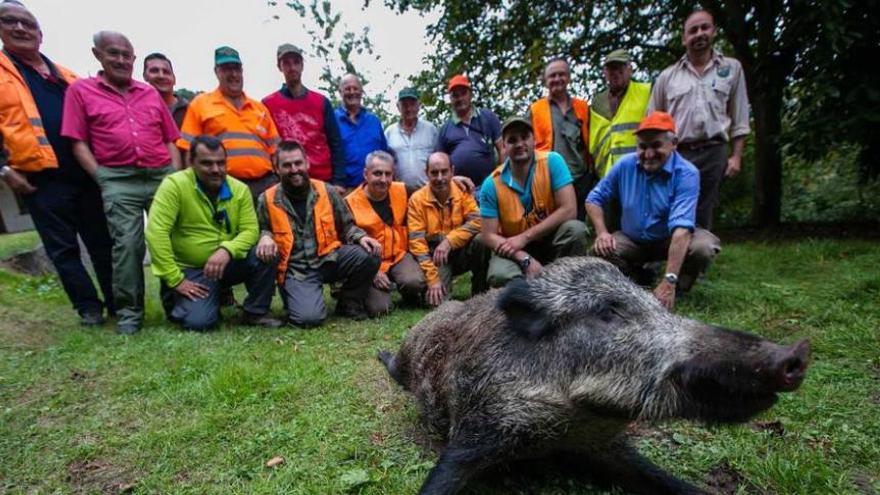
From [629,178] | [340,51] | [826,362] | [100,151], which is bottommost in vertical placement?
[826,362]

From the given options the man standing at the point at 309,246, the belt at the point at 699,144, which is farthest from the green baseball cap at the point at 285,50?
the belt at the point at 699,144

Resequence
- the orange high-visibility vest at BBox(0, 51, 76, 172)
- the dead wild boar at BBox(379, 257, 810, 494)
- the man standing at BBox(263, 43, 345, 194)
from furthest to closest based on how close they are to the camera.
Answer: the man standing at BBox(263, 43, 345, 194) < the orange high-visibility vest at BBox(0, 51, 76, 172) < the dead wild boar at BBox(379, 257, 810, 494)

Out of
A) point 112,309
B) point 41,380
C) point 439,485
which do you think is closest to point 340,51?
point 112,309

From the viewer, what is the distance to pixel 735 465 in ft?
7.37

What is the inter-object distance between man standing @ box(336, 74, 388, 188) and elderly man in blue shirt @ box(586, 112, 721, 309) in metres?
2.93

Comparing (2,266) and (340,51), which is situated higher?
(340,51)

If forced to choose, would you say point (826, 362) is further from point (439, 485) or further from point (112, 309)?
point (112, 309)

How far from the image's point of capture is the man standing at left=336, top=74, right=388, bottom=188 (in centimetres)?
627

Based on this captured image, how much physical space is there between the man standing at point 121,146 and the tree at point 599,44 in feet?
18.5

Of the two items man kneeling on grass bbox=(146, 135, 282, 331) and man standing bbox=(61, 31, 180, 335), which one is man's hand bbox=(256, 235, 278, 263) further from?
man standing bbox=(61, 31, 180, 335)

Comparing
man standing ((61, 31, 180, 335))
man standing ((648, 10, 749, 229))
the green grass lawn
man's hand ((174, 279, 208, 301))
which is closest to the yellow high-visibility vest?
man standing ((648, 10, 749, 229))

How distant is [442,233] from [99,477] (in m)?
3.89

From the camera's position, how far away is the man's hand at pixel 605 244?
14.9 ft

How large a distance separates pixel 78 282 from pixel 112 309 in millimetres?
591
